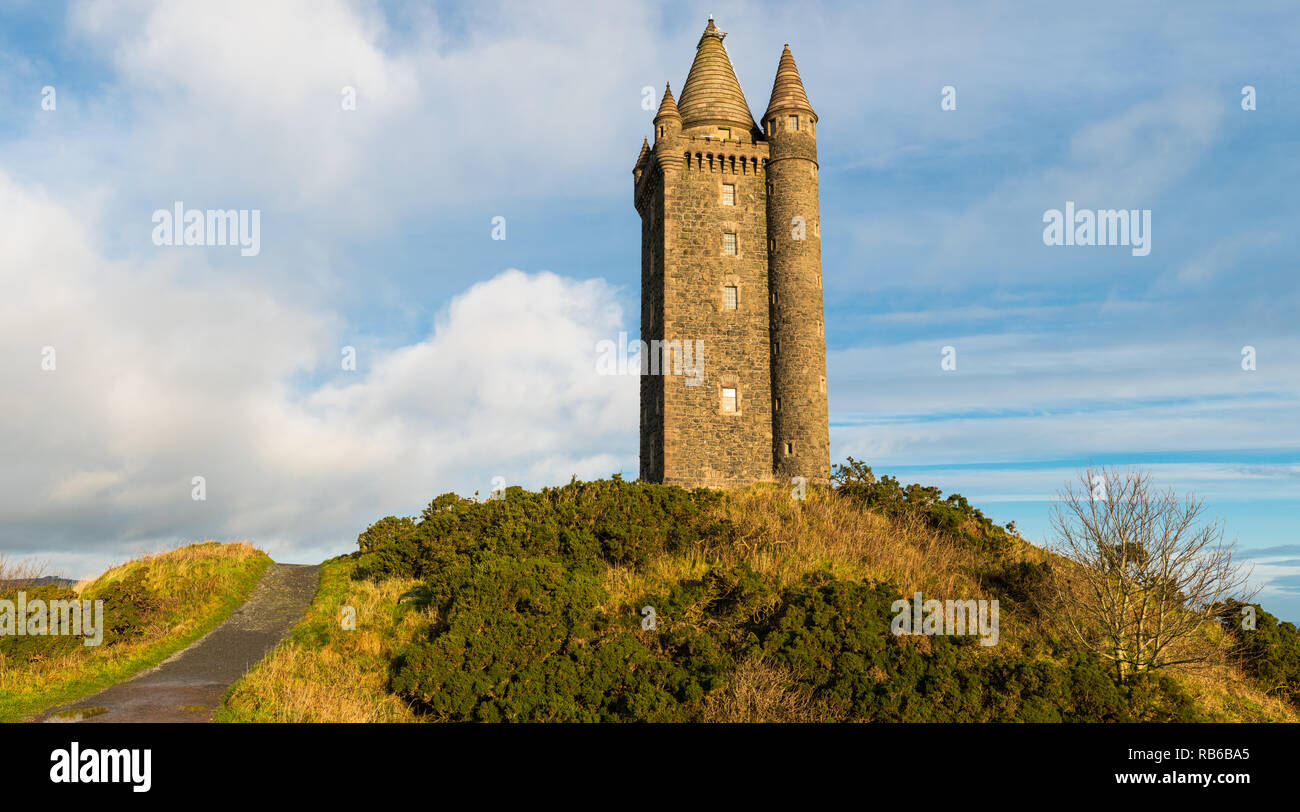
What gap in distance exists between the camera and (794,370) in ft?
111

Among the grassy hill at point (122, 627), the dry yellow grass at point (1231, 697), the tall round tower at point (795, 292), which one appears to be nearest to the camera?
the grassy hill at point (122, 627)

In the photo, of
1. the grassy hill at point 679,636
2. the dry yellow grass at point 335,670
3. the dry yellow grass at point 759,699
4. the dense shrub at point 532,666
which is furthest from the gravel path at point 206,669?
the dry yellow grass at point 759,699

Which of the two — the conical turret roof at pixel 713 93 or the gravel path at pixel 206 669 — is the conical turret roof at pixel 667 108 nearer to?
the conical turret roof at pixel 713 93

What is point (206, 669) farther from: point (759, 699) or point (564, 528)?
point (759, 699)

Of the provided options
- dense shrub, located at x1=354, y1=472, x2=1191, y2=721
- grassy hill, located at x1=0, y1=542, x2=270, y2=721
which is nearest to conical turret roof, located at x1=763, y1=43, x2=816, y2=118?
dense shrub, located at x1=354, y1=472, x2=1191, y2=721

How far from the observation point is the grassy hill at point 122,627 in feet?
47.0

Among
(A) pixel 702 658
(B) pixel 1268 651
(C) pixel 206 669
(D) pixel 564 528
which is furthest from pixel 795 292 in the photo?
(C) pixel 206 669

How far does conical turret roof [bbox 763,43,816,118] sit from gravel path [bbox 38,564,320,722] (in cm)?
2853

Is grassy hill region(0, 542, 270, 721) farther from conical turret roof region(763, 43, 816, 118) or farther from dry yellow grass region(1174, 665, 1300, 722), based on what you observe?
conical turret roof region(763, 43, 816, 118)

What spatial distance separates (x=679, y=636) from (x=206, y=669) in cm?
977

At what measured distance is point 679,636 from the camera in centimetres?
1419

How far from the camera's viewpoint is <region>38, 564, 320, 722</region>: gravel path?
12.2m

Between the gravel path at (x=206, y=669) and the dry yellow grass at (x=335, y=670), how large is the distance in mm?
629
